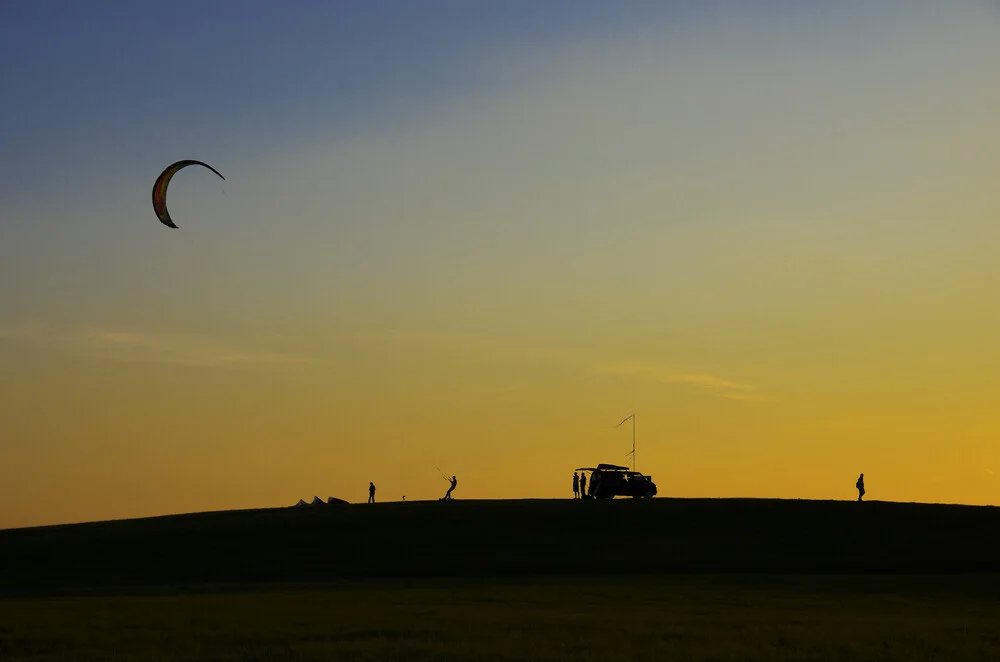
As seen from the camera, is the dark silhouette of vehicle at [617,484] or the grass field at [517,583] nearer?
the grass field at [517,583]

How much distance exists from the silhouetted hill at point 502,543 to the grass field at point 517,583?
0.65ft

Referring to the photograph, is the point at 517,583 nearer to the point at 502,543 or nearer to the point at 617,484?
the point at 502,543

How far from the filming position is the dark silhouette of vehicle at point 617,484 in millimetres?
75062

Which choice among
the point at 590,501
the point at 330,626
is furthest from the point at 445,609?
the point at 590,501

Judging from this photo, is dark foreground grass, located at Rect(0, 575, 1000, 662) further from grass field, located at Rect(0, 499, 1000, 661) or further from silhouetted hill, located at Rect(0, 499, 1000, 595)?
silhouetted hill, located at Rect(0, 499, 1000, 595)

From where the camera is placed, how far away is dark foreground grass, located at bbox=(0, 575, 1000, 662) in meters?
26.9

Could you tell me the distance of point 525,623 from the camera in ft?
105

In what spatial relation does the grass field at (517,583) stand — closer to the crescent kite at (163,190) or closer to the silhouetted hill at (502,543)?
the silhouetted hill at (502,543)

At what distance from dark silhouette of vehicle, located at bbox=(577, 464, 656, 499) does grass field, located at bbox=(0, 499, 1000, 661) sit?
4.07 metres

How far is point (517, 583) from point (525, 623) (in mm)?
14848

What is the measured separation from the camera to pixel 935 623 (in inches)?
1299

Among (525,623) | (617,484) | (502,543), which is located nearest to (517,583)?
(502,543)

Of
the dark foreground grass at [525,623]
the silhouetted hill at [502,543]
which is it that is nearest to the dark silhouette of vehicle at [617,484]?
the silhouetted hill at [502,543]

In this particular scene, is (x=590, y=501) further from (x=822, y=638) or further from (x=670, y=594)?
(x=822, y=638)
